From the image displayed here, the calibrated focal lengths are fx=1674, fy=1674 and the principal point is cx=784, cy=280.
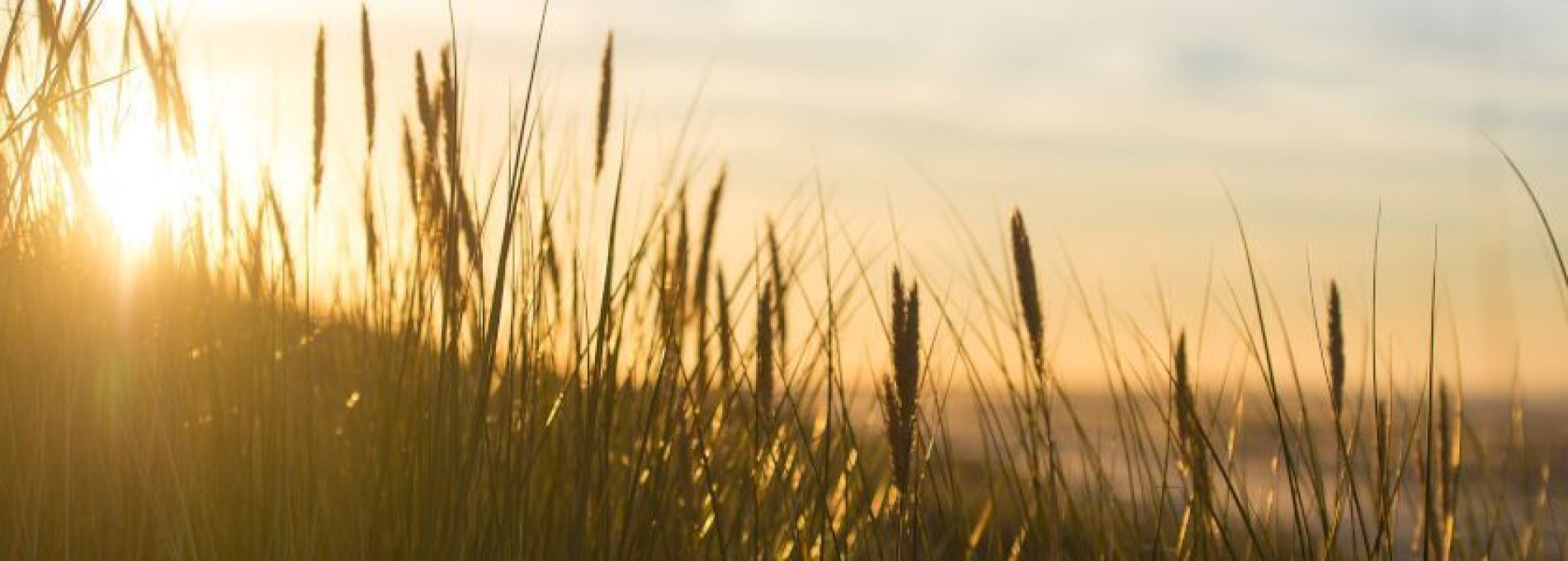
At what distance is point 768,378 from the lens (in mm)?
1713

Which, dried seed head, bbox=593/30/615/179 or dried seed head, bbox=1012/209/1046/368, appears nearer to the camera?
dried seed head, bbox=1012/209/1046/368

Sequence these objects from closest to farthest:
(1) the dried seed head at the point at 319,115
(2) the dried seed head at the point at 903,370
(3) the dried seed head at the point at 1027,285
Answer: (2) the dried seed head at the point at 903,370, (3) the dried seed head at the point at 1027,285, (1) the dried seed head at the point at 319,115

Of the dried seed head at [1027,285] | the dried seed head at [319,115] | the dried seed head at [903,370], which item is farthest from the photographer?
the dried seed head at [319,115]

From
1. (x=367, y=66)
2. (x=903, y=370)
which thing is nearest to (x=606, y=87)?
(x=367, y=66)

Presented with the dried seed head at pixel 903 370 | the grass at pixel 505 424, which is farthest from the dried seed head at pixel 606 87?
the dried seed head at pixel 903 370

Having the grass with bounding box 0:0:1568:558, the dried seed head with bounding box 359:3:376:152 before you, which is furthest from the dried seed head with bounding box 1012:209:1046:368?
the dried seed head with bounding box 359:3:376:152

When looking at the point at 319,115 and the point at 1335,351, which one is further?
the point at 319,115

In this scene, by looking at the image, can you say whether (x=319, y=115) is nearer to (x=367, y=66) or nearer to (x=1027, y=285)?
(x=367, y=66)

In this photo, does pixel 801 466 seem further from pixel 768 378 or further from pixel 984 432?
pixel 768 378

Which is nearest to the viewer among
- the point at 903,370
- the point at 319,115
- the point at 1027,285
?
the point at 903,370

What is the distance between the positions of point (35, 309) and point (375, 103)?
0.54 metres

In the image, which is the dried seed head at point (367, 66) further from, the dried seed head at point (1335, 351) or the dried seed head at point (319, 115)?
the dried seed head at point (1335, 351)

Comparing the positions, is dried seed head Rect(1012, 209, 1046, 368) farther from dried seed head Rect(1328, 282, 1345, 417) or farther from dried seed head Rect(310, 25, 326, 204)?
dried seed head Rect(310, 25, 326, 204)

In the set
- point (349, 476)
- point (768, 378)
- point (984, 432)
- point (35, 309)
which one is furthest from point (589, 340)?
point (35, 309)
